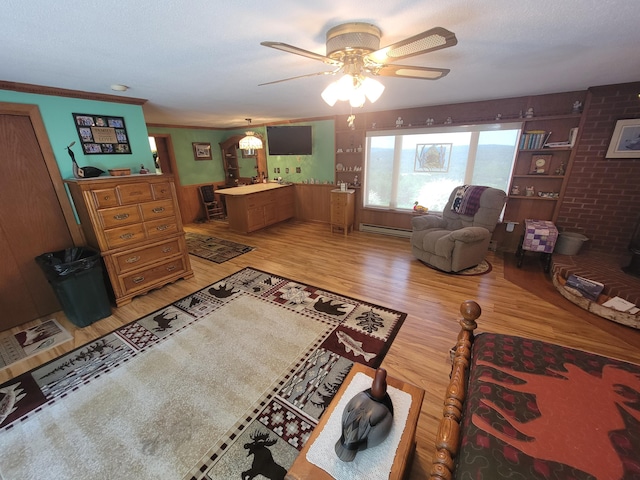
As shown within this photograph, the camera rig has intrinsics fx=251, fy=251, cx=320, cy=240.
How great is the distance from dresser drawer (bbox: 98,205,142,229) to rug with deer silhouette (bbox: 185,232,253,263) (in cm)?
136

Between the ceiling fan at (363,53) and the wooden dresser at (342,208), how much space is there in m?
3.02

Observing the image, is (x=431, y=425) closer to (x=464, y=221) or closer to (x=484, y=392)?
(x=484, y=392)

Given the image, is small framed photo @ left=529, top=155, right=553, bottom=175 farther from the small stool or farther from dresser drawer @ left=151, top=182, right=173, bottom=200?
dresser drawer @ left=151, top=182, right=173, bottom=200

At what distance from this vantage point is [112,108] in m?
2.83

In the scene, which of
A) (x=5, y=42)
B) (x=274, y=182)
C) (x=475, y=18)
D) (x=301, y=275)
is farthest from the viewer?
(x=274, y=182)

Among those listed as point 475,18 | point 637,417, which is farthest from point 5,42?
point 637,417

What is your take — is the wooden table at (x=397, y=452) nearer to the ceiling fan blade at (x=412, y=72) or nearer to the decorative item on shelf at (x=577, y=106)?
the ceiling fan blade at (x=412, y=72)

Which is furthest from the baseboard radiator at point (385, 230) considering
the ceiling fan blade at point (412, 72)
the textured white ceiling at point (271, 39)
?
the ceiling fan blade at point (412, 72)

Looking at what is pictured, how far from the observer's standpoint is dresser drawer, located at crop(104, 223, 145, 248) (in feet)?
8.44

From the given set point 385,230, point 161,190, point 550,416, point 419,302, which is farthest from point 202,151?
point 550,416

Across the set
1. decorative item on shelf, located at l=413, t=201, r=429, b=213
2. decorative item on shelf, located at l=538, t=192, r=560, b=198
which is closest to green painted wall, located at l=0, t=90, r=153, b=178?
decorative item on shelf, located at l=413, t=201, r=429, b=213

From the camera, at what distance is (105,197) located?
2475 mm

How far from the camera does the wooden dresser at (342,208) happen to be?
474 centimetres

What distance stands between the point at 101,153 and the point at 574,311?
17.3 ft
